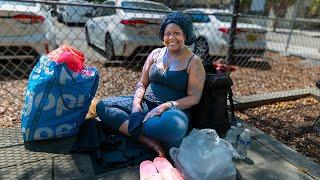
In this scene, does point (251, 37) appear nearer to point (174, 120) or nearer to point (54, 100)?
point (174, 120)

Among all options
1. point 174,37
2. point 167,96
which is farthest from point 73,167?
point 174,37

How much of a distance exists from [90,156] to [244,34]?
5.61 metres

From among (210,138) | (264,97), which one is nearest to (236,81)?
(264,97)

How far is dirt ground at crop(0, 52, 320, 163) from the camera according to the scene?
3.95 meters

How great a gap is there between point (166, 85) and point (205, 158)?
2.95ft

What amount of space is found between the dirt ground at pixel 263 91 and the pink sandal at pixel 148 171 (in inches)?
69.7

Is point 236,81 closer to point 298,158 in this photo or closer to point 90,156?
point 298,158

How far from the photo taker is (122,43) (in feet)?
21.1

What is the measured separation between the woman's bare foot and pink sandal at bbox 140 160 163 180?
204 mm

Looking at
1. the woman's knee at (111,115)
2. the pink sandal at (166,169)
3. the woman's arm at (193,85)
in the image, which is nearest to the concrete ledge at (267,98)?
the woman's arm at (193,85)

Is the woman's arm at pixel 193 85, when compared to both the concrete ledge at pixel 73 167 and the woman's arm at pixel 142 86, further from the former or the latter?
the concrete ledge at pixel 73 167

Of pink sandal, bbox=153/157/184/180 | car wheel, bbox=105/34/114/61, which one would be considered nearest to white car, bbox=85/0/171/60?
car wheel, bbox=105/34/114/61

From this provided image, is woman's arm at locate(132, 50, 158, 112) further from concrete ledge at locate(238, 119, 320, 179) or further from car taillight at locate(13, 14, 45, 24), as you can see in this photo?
car taillight at locate(13, 14, 45, 24)

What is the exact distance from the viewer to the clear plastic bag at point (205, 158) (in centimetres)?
261
